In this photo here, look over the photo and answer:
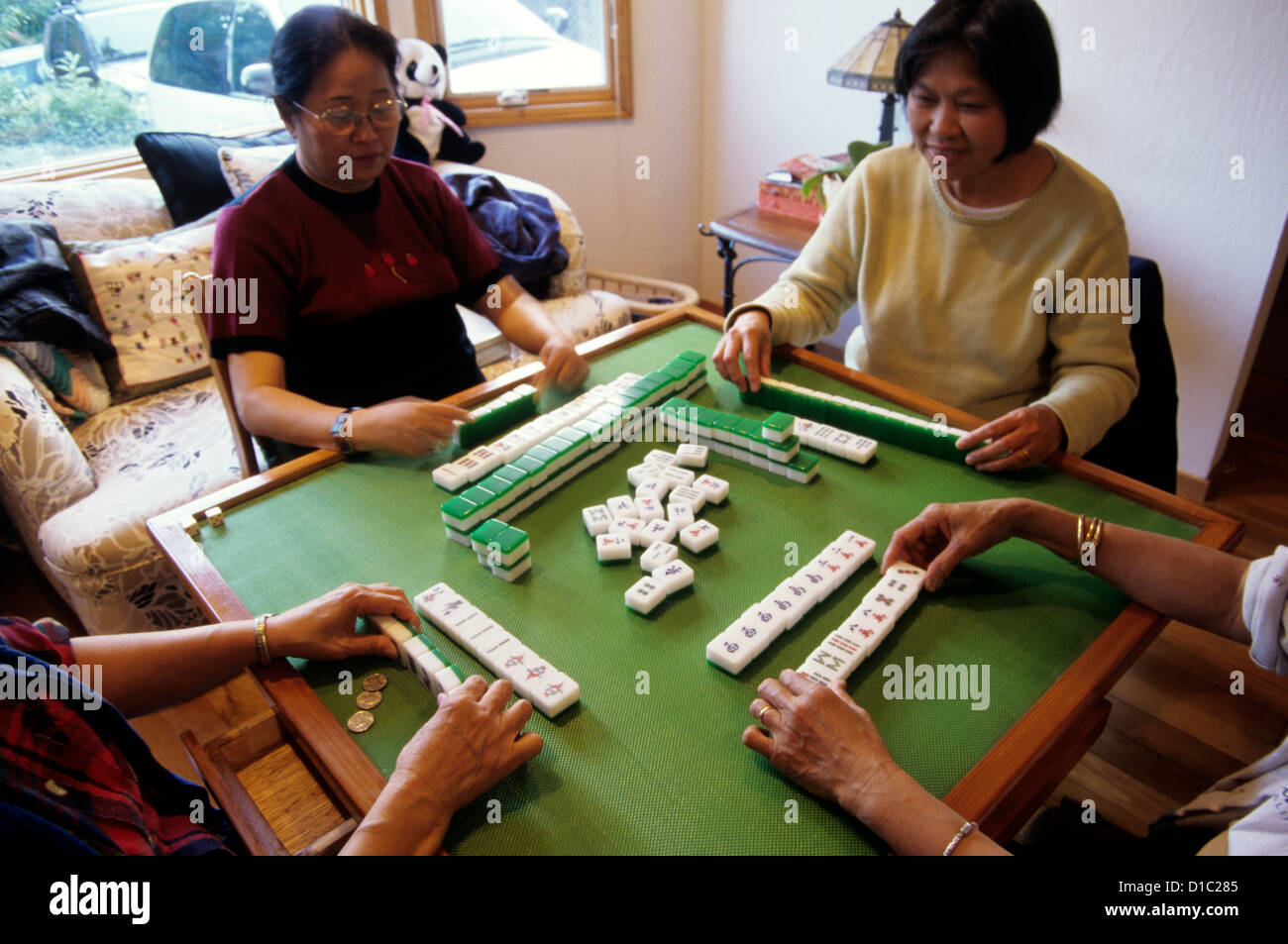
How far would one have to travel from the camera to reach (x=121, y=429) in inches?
99.6

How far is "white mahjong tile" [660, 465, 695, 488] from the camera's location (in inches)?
57.7

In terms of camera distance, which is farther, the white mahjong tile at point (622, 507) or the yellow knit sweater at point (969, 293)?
the yellow knit sweater at point (969, 293)

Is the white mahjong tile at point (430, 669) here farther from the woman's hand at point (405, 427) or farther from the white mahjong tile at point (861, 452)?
the white mahjong tile at point (861, 452)

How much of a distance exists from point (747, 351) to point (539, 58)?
106 inches

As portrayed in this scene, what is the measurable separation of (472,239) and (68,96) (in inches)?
77.7

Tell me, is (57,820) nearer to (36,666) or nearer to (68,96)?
(36,666)

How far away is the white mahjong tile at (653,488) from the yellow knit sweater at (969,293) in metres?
0.59

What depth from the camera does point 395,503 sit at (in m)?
1.48

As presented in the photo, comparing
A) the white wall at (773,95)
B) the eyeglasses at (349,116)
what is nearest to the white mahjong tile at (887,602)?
the eyeglasses at (349,116)

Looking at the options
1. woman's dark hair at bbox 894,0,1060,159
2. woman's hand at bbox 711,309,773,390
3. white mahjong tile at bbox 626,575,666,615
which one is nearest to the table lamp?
woman's dark hair at bbox 894,0,1060,159

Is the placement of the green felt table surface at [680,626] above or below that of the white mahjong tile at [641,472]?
below

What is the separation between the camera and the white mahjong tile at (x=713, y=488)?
4.68ft

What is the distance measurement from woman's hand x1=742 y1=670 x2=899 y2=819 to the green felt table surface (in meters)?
0.03

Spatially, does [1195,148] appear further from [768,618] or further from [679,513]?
[768,618]
